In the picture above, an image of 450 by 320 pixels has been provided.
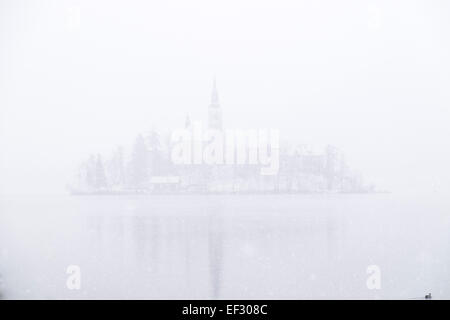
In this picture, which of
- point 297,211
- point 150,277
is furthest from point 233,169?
point 150,277

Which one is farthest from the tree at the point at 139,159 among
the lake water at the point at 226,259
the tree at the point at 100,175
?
the lake water at the point at 226,259

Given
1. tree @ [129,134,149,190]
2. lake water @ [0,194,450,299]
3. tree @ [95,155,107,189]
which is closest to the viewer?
lake water @ [0,194,450,299]

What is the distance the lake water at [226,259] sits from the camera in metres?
9.70

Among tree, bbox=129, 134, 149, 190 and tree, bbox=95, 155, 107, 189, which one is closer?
tree, bbox=95, 155, 107, 189

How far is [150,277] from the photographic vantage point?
428 inches

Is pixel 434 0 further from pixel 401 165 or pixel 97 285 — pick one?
pixel 401 165

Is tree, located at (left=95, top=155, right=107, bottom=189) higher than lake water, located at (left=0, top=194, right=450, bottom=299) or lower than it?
higher

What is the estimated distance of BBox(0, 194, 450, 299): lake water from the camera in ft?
31.8

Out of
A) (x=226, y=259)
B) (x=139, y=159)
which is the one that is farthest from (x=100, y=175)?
(x=226, y=259)

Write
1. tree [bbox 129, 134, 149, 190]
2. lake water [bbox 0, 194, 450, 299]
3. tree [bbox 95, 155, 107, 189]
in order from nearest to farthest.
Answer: lake water [bbox 0, 194, 450, 299] → tree [bbox 95, 155, 107, 189] → tree [bbox 129, 134, 149, 190]

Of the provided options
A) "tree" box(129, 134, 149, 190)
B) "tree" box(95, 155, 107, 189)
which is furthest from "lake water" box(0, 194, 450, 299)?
"tree" box(129, 134, 149, 190)

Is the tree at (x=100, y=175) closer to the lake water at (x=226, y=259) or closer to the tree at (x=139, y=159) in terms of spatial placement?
the tree at (x=139, y=159)

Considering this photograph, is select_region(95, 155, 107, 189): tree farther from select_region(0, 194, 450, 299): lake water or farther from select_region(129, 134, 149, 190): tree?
select_region(0, 194, 450, 299): lake water

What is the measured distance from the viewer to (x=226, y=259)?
14.1m
